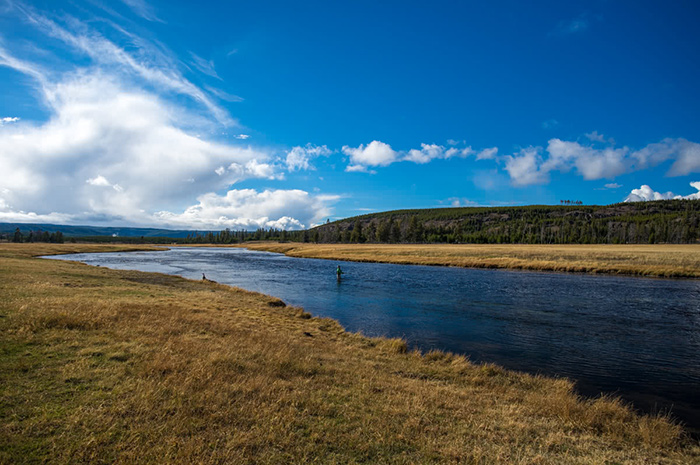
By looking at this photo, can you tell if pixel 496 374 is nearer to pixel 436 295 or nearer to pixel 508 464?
pixel 508 464

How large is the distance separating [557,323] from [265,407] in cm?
2121

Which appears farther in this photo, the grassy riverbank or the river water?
the river water

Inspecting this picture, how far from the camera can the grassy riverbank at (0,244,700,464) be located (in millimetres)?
5977

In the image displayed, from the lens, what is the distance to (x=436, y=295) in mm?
32594

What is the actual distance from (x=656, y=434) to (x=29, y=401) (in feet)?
44.8

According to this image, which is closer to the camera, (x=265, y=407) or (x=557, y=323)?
(x=265, y=407)

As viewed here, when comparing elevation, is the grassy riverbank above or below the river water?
above

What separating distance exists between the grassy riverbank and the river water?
3.49 m

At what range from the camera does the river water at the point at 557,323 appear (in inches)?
530

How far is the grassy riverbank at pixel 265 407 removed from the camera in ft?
19.6

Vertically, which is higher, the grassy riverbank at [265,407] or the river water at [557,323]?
the grassy riverbank at [265,407]

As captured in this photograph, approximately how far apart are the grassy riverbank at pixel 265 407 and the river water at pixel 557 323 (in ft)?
11.4

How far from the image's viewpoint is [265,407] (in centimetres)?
752

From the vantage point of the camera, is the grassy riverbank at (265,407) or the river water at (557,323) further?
the river water at (557,323)
